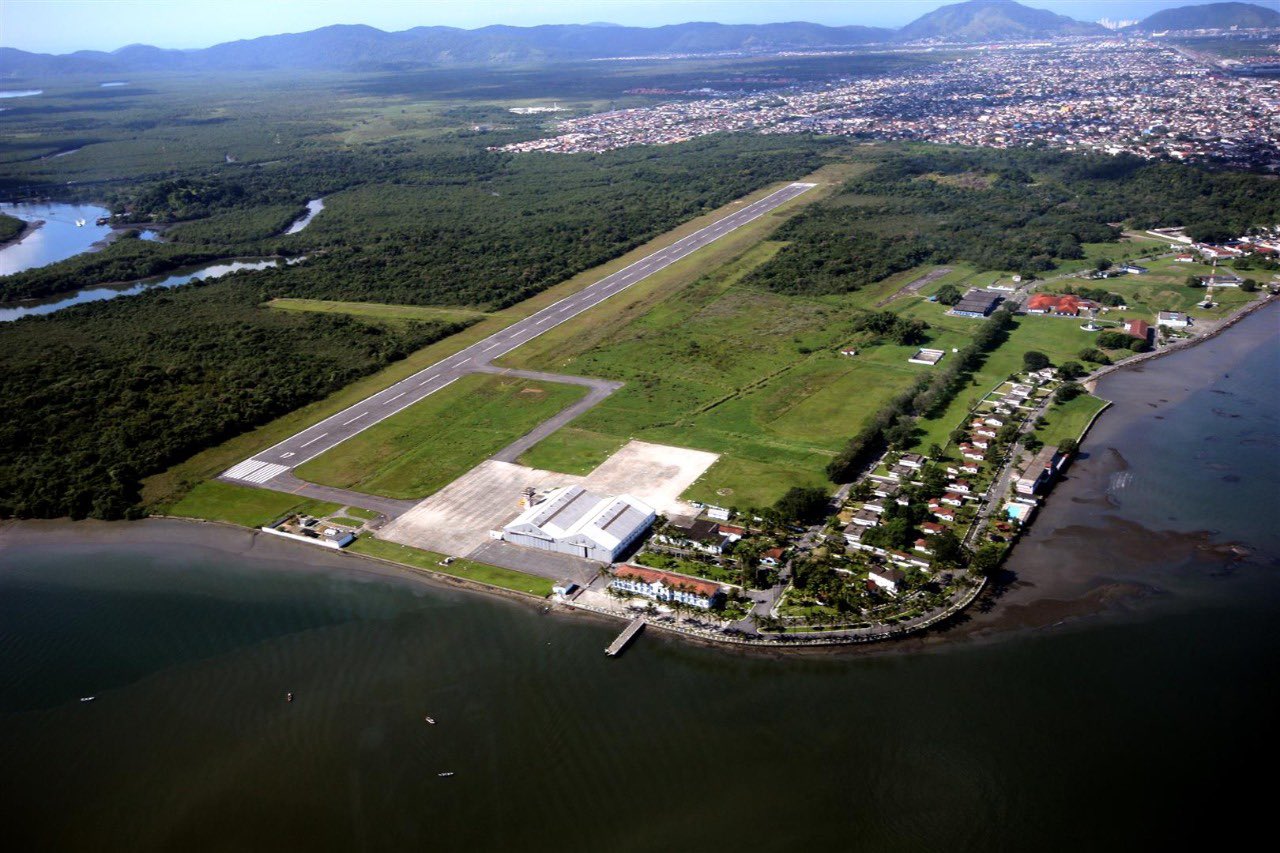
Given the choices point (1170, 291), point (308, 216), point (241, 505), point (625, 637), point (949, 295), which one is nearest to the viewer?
point (625, 637)

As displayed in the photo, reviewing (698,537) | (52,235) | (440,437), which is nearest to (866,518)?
(698,537)

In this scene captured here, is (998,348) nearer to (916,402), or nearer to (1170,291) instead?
(916,402)

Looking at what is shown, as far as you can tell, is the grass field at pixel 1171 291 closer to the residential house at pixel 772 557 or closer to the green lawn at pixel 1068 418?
the green lawn at pixel 1068 418

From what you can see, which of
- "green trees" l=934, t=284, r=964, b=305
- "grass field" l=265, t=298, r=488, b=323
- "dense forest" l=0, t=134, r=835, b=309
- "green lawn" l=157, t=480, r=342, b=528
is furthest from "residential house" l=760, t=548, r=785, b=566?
"dense forest" l=0, t=134, r=835, b=309

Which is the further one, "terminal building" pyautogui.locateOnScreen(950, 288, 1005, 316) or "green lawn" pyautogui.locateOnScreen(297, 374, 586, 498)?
"terminal building" pyautogui.locateOnScreen(950, 288, 1005, 316)

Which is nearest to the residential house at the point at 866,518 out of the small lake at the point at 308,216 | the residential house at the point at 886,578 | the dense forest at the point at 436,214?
the residential house at the point at 886,578

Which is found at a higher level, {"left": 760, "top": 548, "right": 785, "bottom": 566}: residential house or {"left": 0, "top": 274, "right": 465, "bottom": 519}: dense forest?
{"left": 0, "top": 274, "right": 465, "bottom": 519}: dense forest

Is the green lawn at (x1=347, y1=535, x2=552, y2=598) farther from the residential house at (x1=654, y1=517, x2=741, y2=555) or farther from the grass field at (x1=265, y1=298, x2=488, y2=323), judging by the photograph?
the grass field at (x1=265, y1=298, x2=488, y2=323)
